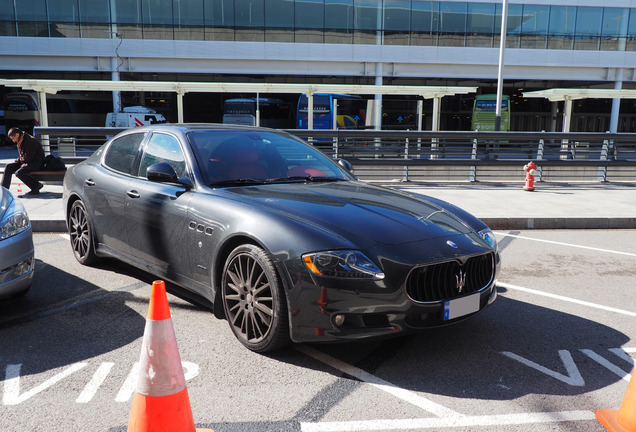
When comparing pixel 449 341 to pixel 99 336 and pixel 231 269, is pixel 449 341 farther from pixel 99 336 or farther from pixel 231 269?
pixel 99 336

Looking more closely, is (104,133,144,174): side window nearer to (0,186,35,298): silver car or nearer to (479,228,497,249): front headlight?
(0,186,35,298): silver car

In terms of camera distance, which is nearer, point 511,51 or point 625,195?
point 625,195

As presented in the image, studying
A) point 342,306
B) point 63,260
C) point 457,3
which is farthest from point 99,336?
point 457,3

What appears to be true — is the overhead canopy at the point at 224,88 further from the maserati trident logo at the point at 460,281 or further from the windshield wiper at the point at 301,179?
the maserati trident logo at the point at 460,281

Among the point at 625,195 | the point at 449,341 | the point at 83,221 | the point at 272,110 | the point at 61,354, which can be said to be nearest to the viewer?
the point at 61,354

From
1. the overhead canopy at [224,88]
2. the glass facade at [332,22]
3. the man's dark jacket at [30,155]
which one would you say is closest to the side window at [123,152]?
the man's dark jacket at [30,155]

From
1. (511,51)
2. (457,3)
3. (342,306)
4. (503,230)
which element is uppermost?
(457,3)

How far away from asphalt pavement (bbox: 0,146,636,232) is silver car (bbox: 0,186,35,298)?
365 centimetres

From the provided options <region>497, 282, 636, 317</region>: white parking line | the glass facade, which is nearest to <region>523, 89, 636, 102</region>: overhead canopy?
the glass facade

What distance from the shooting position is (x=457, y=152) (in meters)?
13.1

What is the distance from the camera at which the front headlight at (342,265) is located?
325cm

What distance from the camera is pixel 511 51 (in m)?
37.4

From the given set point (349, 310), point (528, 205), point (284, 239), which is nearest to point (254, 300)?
point (284, 239)

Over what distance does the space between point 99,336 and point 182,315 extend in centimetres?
65
